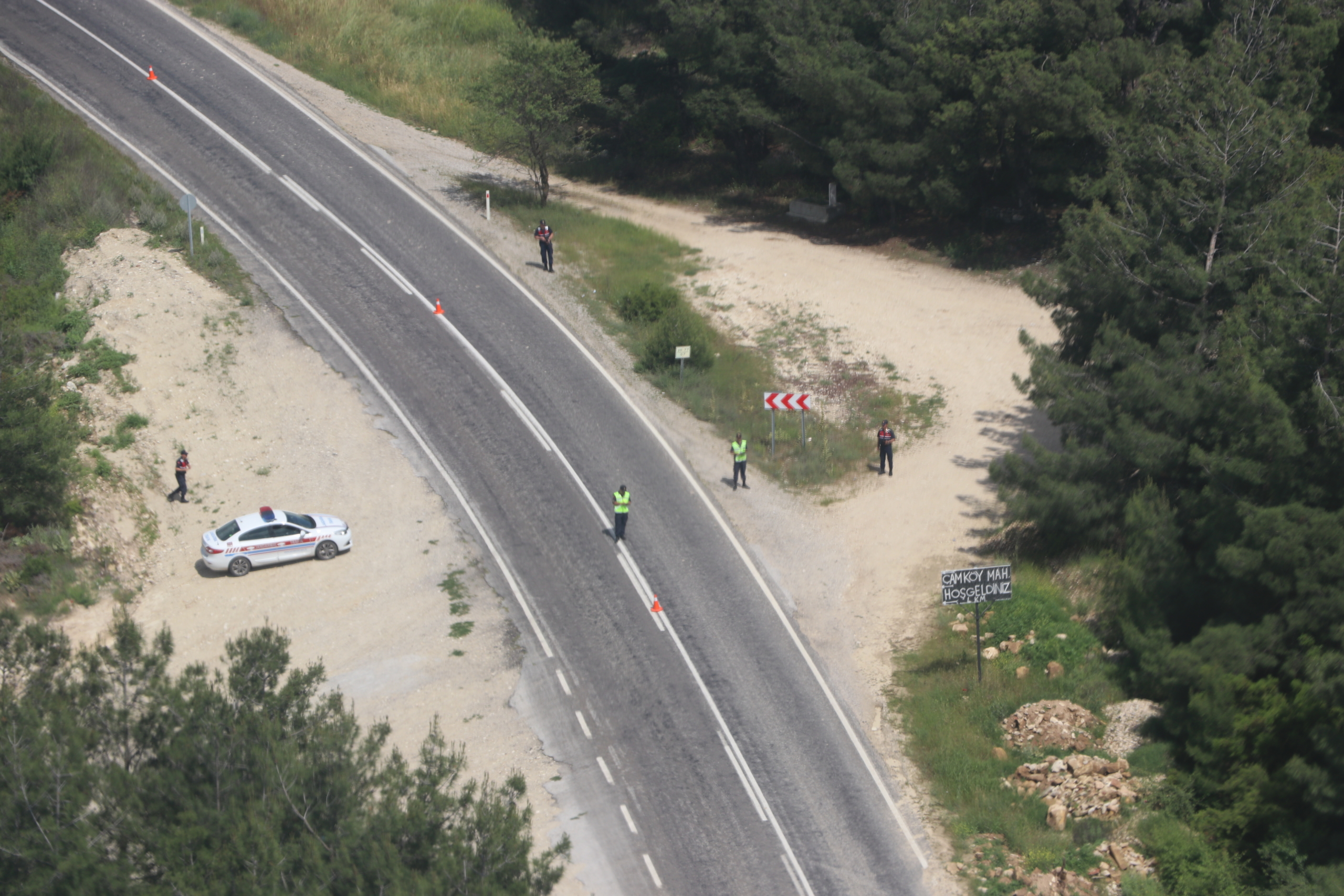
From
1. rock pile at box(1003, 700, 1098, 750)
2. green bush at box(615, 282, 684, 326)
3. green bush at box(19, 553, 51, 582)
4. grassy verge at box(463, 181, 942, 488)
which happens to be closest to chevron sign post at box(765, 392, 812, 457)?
grassy verge at box(463, 181, 942, 488)

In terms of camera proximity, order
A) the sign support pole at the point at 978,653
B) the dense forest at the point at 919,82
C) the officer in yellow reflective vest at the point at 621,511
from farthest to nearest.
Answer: the dense forest at the point at 919,82 < the officer in yellow reflective vest at the point at 621,511 < the sign support pole at the point at 978,653

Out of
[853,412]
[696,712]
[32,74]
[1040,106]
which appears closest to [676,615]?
[696,712]

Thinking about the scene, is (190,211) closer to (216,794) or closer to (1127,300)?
(216,794)

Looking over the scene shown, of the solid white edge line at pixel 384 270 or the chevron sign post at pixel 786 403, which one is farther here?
the solid white edge line at pixel 384 270

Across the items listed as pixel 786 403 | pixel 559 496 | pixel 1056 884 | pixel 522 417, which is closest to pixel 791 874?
pixel 1056 884

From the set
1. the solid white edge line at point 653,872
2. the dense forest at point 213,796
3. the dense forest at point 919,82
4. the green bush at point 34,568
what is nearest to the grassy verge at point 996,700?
the solid white edge line at point 653,872

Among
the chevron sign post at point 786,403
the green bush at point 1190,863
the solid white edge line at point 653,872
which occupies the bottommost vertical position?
the solid white edge line at point 653,872

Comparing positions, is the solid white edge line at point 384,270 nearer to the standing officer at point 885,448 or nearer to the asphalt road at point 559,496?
the asphalt road at point 559,496
